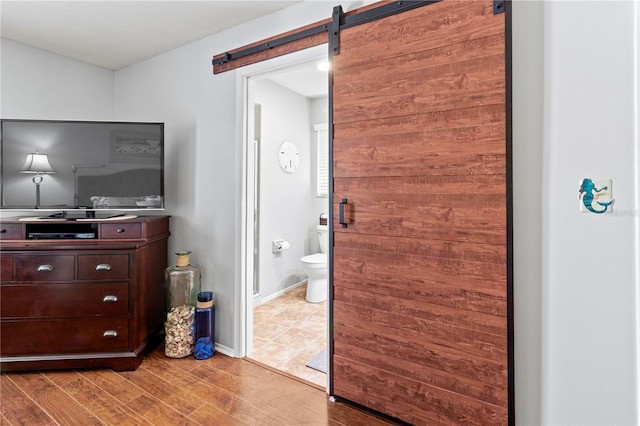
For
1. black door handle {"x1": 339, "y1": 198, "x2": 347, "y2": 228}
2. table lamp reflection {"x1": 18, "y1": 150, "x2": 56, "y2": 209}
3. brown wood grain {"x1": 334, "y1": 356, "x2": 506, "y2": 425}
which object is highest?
table lamp reflection {"x1": 18, "y1": 150, "x2": 56, "y2": 209}

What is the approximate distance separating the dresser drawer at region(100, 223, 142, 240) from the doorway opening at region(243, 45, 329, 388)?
2.45ft

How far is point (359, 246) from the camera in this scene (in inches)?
75.7

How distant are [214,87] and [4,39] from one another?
5.63 feet

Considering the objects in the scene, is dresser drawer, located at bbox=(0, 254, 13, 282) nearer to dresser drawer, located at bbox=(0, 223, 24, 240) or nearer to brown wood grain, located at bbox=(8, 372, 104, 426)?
dresser drawer, located at bbox=(0, 223, 24, 240)

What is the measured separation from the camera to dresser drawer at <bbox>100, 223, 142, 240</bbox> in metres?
2.36

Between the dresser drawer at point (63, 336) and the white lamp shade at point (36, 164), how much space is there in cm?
103

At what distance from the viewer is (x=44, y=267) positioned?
2297 millimetres

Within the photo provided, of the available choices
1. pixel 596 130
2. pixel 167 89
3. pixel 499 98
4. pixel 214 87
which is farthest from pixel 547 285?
pixel 167 89

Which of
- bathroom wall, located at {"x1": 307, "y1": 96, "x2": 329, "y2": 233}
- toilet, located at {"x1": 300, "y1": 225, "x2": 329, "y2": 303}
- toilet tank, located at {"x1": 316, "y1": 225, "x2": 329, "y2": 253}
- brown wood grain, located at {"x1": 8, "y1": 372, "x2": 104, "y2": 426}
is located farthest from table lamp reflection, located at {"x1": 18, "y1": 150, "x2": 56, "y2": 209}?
bathroom wall, located at {"x1": 307, "y1": 96, "x2": 329, "y2": 233}

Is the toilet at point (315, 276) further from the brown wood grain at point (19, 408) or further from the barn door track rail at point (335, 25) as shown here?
the brown wood grain at point (19, 408)

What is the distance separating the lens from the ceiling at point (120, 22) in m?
2.25

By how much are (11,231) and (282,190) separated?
239 centimetres

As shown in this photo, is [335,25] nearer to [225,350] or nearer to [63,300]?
[225,350]

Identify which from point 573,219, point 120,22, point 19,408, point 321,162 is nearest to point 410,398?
point 573,219
